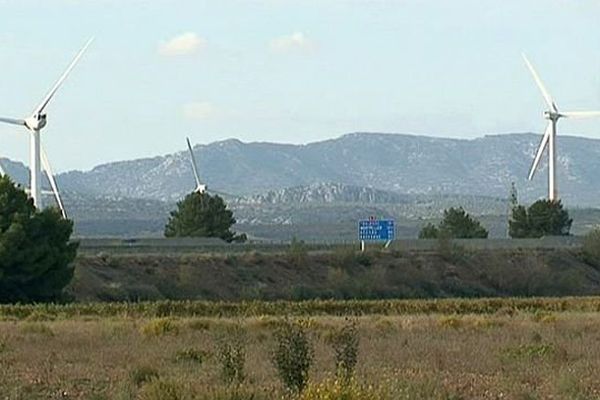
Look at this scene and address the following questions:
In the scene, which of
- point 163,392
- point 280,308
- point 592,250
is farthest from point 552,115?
point 163,392

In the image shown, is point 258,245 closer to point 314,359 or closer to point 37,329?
point 37,329

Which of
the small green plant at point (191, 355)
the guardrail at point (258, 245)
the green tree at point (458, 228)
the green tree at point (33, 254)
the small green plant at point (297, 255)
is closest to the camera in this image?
the small green plant at point (191, 355)

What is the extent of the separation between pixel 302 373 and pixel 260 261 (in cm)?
7908

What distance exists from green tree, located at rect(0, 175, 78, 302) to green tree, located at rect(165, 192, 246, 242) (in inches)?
1903

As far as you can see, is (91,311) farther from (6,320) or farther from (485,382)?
(485,382)

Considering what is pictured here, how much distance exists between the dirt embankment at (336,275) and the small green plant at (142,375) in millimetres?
58098

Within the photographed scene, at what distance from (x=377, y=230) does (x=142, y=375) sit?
8346 cm

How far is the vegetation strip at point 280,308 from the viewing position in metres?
60.0

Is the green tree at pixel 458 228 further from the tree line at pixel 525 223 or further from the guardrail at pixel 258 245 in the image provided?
the guardrail at pixel 258 245

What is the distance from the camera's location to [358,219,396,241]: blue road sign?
4350 inches

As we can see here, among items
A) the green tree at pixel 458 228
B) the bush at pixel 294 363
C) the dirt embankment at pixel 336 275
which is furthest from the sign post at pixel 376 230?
the bush at pixel 294 363

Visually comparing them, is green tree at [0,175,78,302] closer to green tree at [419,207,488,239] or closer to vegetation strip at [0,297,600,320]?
vegetation strip at [0,297,600,320]

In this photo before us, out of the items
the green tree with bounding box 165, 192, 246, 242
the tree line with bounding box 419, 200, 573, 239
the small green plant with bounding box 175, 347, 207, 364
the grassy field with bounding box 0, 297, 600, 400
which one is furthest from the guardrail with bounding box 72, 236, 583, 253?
the small green plant with bounding box 175, 347, 207, 364

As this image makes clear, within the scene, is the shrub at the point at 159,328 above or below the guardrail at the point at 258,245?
below
